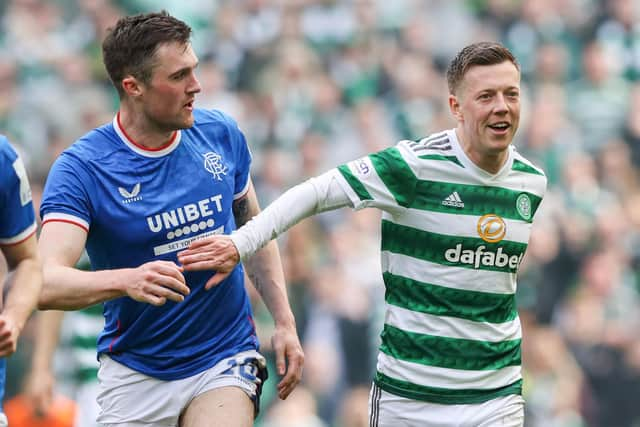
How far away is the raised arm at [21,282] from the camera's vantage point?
4160 millimetres

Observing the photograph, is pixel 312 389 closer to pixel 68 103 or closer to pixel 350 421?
pixel 350 421

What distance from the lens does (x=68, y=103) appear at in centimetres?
1195

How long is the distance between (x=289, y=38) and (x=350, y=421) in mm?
4422

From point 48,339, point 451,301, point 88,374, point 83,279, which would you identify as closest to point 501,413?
point 451,301

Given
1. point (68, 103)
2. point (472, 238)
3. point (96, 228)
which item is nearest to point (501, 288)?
point (472, 238)

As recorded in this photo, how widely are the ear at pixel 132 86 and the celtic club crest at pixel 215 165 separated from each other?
15.8 inches

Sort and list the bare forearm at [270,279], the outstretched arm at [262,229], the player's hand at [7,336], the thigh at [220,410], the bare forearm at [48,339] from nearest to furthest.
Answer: the player's hand at [7,336] < the outstretched arm at [262,229] < the thigh at [220,410] < the bare forearm at [270,279] < the bare forearm at [48,339]

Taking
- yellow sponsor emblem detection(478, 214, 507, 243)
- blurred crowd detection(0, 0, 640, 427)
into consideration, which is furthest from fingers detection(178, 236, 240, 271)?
blurred crowd detection(0, 0, 640, 427)

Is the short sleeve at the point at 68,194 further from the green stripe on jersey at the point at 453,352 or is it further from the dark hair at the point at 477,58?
the dark hair at the point at 477,58

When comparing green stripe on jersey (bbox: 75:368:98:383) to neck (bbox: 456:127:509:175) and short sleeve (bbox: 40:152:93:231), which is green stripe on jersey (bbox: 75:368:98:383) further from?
neck (bbox: 456:127:509:175)

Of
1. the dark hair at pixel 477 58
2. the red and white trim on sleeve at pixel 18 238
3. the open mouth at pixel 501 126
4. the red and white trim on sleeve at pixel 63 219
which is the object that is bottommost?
the red and white trim on sleeve at pixel 18 238

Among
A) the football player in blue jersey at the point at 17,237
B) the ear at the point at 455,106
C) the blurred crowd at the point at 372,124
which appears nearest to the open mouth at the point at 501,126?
the ear at the point at 455,106

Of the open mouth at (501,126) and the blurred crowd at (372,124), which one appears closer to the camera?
the open mouth at (501,126)

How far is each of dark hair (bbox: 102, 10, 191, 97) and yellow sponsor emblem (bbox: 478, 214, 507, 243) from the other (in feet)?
4.88
